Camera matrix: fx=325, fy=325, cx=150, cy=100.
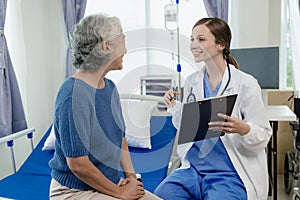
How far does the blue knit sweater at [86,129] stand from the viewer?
1176 millimetres

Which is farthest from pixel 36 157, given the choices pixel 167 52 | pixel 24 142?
pixel 167 52

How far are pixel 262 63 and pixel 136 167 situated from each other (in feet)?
4.95

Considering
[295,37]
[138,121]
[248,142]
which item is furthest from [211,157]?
[295,37]

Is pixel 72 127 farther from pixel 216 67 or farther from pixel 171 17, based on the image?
pixel 171 17

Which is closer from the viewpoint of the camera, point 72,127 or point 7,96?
point 72,127

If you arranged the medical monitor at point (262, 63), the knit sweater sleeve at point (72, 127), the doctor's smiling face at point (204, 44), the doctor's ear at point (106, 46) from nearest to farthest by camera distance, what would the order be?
the knit sweater sleeve at point (72, 127)
the doctor's ear at point (106, 46)
the doctor's smiling face at point (204, 44)
the medical monitor at point (262, 63)

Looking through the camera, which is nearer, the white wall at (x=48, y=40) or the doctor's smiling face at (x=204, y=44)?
the doctor's smiling face at (x=204, y=44)

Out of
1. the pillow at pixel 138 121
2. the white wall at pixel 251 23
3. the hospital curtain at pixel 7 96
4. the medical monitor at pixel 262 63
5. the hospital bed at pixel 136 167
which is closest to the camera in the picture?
the hospital bed at pixel 136 167

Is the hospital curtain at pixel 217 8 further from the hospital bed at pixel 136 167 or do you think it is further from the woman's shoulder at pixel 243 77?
the woman's shoulder at pixel 243 77

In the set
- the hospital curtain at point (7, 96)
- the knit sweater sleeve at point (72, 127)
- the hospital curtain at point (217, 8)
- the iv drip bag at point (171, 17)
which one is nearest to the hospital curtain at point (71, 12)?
the hospital curtain at point (7, 96)

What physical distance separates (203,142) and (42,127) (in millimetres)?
2342

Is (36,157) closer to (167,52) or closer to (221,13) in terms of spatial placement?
(167,52)

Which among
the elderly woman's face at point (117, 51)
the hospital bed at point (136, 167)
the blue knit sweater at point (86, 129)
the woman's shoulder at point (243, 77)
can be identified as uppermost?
the elderly woman's face at point (117, 51)

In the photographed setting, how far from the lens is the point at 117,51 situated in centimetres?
135
